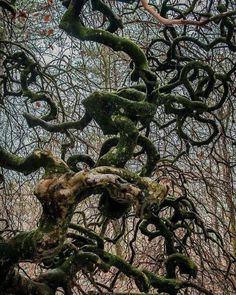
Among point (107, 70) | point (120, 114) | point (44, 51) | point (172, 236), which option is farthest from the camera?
point (107, 70)

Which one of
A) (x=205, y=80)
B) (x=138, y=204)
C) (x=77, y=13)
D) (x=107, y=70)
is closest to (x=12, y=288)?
(x=138, y=204)

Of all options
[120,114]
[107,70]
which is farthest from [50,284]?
[107,70]

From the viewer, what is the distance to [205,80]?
2887 millimetres

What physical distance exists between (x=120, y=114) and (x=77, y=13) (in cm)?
42

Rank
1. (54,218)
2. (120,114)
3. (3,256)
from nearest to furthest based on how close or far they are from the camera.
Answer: (54,218), (3,256), (120,114)

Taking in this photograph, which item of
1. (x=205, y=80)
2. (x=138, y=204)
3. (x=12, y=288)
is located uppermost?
(x=205, y=80)

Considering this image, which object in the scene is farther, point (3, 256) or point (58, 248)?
point (3, 256)

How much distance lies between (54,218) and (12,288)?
484 mm

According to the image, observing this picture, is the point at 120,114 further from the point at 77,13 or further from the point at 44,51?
the point at 44,51

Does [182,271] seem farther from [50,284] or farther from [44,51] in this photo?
[44,51]

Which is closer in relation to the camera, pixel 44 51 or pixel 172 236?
pixel 172 236

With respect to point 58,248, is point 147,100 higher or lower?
higher

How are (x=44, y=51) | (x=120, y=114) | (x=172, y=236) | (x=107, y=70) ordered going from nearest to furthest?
(x=120, y=114), (x=172, y=236), (x=44, y=51), (x=107, y=70)

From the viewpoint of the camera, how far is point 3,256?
76.7 inches
